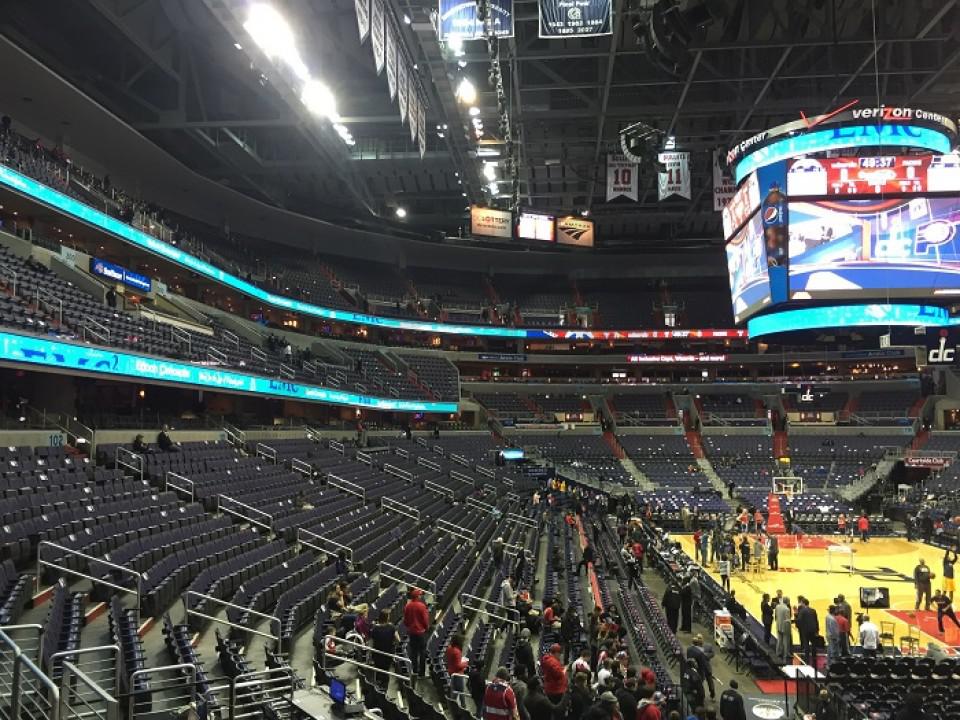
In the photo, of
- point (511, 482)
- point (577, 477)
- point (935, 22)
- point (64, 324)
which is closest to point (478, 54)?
point (935, 22)

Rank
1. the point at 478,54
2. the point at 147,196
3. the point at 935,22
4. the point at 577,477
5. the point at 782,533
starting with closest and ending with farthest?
1. the point at 935,22
2. the point at 478,54
3. the point at 782,533
4. the point at 147,196
5. the point at 577,477

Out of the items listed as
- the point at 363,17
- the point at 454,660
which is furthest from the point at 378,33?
the point at 454,660

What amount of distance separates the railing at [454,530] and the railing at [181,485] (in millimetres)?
7551

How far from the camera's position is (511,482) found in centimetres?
3481

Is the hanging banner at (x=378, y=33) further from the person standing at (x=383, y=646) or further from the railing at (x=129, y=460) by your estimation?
the person standing at (x=383, y=646)

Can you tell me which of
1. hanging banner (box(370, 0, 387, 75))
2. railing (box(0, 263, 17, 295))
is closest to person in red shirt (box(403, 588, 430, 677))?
hanging banner (box(370, 0, 387, 75))

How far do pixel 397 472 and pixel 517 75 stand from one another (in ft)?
52.2

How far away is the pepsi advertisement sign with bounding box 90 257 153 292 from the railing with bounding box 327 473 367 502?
1008 centimetres

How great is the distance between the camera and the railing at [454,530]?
816 inches

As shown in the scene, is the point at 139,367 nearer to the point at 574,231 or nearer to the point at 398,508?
the point at 398,508

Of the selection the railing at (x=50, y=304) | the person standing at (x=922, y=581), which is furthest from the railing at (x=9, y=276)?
the person standing at (x=922, y=581)

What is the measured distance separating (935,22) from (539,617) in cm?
1728

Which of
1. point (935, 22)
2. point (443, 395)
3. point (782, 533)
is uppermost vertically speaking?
point (935, 22)

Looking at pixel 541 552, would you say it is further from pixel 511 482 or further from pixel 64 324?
pixel 64 324
